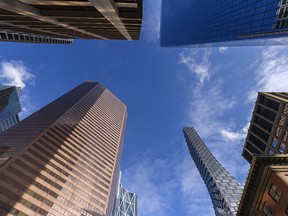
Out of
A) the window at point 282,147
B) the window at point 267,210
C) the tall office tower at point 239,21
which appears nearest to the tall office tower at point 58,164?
the window at point 267,210

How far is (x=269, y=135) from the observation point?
2169 inches

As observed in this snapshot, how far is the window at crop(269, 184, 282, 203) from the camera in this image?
28.3 metres

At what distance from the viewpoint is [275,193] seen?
94.9 ft

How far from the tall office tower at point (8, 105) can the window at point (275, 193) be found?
156902mm

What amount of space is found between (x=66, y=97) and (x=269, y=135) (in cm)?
13104

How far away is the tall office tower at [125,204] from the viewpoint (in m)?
141

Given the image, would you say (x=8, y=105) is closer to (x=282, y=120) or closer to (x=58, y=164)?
(x=58, y=164)

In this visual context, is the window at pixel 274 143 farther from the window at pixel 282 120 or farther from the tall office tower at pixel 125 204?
the tall office tower at pixel 125 204

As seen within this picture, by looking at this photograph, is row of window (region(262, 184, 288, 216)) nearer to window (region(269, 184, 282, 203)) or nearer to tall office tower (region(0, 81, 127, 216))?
window (region(269, 184, 282, 203))

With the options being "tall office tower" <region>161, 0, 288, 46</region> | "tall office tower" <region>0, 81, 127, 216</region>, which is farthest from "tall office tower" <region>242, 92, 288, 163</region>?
"tall office tower" <region>0, 81, 127, 216</region>

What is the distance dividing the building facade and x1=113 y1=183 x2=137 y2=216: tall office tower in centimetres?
11661

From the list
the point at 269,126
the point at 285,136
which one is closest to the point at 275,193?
the point at 285,136

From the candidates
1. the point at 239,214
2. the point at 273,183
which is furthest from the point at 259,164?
the point at 239,214

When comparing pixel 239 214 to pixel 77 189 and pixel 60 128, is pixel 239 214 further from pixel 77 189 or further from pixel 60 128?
pixel 60 128
